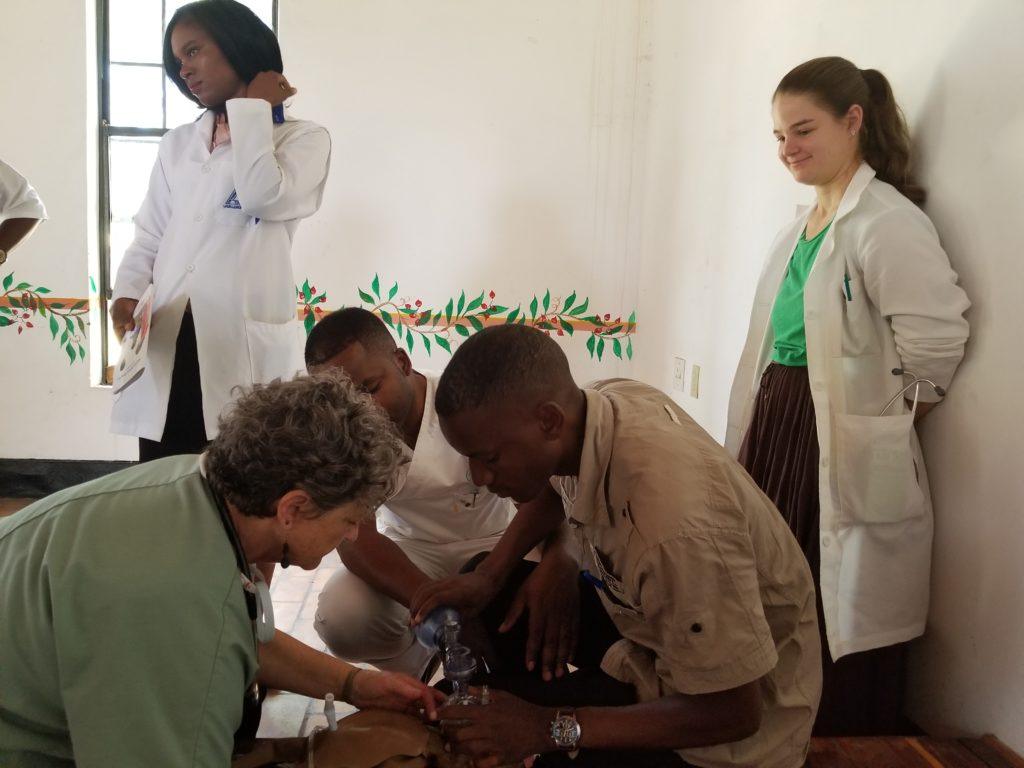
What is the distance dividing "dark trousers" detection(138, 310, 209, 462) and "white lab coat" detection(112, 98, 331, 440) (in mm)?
28

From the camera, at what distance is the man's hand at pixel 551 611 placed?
152 centimetres

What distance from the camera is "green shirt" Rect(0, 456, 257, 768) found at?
950mm

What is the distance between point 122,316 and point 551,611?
1.40 m

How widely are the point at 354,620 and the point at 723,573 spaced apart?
1001 millimetres

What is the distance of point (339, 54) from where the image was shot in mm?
3723

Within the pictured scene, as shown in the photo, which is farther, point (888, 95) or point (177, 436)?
point (177, 436)

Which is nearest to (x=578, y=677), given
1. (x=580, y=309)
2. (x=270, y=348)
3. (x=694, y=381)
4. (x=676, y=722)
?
(x=676, y=722)

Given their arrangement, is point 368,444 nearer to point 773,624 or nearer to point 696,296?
point 773,624

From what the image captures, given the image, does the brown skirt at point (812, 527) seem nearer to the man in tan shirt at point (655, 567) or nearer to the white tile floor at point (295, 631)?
the man in tan shirt at point (655, 567)

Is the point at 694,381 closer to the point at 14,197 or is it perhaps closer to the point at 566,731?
the point at 566,731

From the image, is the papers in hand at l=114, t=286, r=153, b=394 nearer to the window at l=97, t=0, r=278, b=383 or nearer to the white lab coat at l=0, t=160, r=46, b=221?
the white lab coat at l=0, t=160, r=46, b=221

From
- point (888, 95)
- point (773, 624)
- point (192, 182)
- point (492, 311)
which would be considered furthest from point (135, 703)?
point (492, 311)

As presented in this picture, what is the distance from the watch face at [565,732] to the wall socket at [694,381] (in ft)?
7.04

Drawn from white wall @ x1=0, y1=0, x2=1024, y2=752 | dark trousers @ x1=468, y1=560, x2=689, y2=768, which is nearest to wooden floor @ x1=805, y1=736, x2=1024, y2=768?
dark trousers @ x1=468, y1=560, x2=689, y2=768
